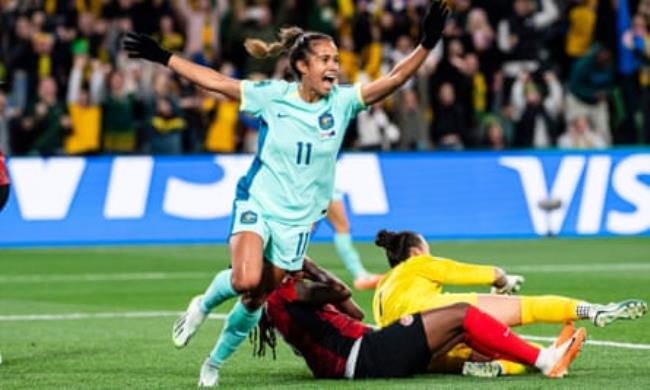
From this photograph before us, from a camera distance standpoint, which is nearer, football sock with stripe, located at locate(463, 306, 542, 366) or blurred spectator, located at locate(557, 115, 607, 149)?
football sock with stripe, located at locate(463, 306, 542, 366)

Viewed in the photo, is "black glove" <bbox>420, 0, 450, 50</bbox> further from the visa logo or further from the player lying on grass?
the visa logo

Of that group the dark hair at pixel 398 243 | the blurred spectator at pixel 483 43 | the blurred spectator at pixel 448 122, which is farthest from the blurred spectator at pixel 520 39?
the dark hair at pixel 398 243

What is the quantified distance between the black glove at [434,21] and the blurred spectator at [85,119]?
1587cm

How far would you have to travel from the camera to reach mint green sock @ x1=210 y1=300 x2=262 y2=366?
1083 cm

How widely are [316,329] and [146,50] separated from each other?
2060 millimetres

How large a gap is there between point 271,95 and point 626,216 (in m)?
14.6

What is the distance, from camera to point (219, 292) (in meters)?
11.0

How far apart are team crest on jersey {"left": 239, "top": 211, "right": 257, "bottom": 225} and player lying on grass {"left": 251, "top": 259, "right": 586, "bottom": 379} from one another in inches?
18.4

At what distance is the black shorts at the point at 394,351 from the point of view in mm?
10789

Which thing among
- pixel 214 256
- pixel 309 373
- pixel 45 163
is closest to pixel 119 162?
pixel 45 163

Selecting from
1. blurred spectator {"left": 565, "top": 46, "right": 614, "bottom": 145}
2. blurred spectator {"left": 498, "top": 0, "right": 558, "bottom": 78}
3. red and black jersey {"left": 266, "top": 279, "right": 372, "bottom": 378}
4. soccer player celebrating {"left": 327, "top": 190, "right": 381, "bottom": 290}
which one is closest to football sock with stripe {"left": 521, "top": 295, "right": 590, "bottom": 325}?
red and black jersey {"left": 266, "top": 279, "right": 372, "bottom": 378}

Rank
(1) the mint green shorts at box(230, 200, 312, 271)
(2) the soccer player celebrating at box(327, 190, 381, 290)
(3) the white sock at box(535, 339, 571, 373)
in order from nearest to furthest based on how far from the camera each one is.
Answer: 1. (3) the white sock at box(535, 339, 571, 373)
2. (1) the mint green shorts at box(230, 200, 312, 271)
3. (2) the soccer player celebrating at box(327, 190, 381, 290)

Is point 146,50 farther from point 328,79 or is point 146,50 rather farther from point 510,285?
point 510,285

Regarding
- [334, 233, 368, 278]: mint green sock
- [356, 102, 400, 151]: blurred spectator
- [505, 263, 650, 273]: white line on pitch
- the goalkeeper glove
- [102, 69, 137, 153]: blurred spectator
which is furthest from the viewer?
[356, 102, 400, 151]: blurred spectator
